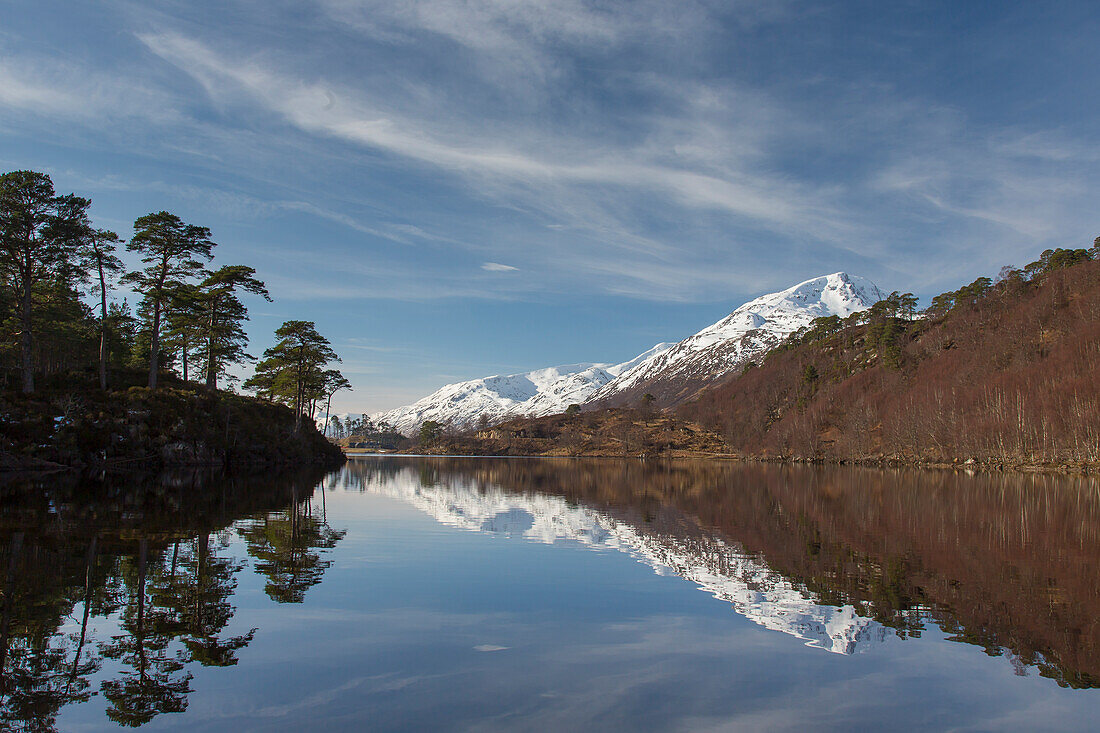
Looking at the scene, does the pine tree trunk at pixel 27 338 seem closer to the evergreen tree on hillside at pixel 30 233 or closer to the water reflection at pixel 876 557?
the evergreen tree on hillside at pixel 30 233

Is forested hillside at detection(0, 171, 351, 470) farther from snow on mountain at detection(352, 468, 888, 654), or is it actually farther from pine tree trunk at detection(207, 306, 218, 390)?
snow on mountain at detection(352, 468, 888, 654)

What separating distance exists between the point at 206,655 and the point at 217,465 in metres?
54.3

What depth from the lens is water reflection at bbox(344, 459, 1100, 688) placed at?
11.1 metres

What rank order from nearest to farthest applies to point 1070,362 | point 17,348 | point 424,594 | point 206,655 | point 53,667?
1. point 53,667
2. point 206,655
3. point 424,594
4. point 17,348
5. point 1070,362

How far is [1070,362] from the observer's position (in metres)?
97.1

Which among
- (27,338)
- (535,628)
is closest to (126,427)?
(27,338)

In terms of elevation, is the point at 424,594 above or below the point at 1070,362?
below

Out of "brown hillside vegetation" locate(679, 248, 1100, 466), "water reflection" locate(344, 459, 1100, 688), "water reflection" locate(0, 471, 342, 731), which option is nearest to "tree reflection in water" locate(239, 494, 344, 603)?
"water reflection" locate(0, 471, 342, 731)

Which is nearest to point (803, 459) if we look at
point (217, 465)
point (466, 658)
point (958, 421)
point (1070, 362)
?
point (958, 421)

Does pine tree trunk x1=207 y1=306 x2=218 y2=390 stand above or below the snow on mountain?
above

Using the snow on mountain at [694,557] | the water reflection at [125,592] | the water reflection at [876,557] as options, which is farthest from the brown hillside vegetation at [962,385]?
the water reflection at [125,592]

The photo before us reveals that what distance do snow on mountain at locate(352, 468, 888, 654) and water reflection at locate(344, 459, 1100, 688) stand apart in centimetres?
5

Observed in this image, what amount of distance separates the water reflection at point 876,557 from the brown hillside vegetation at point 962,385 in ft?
194

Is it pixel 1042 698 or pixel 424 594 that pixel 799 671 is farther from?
pixel 424 594
